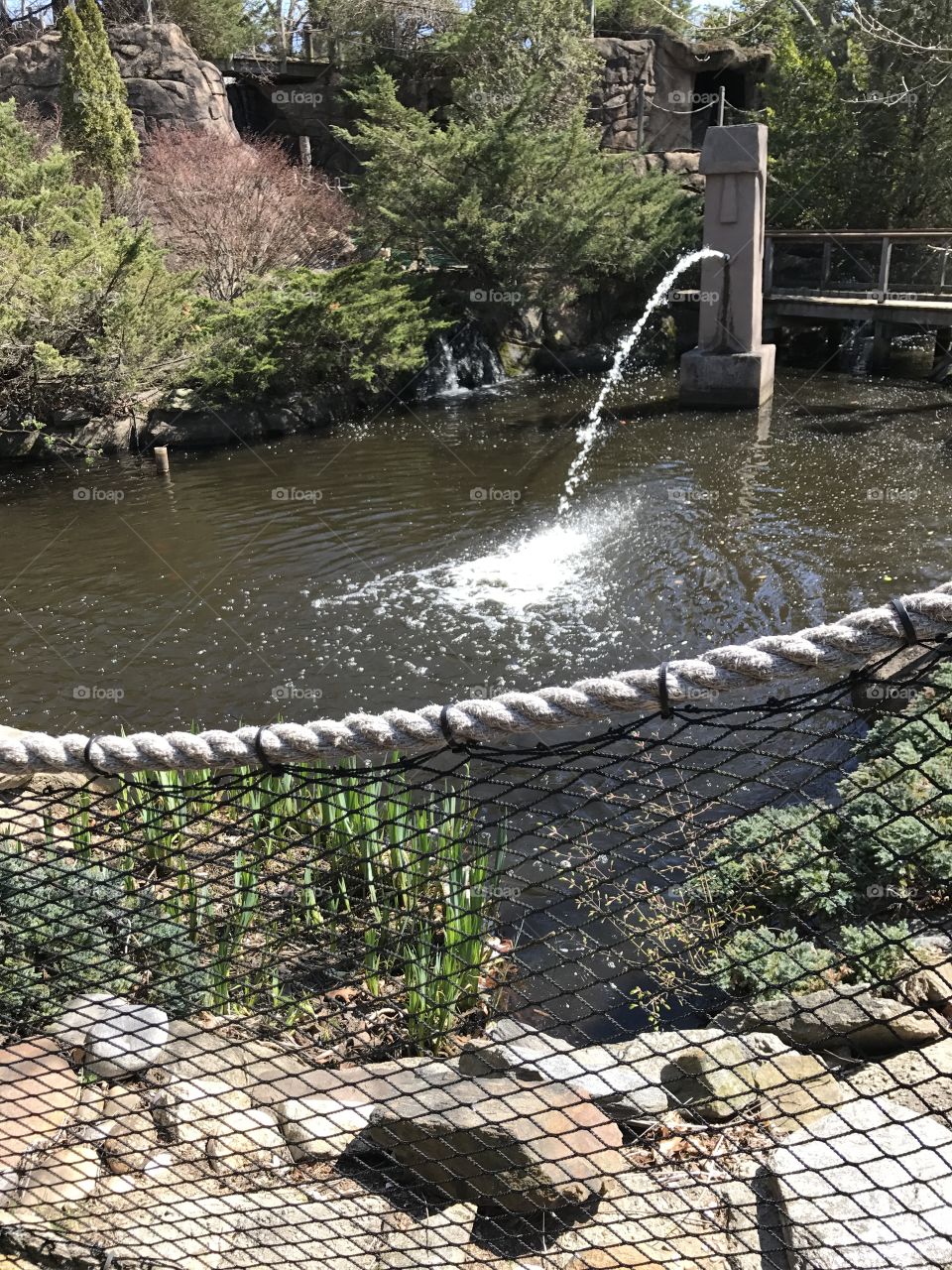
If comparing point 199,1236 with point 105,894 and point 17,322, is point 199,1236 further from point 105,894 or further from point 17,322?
point 17,322

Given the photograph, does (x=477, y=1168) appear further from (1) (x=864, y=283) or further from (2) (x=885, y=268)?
(1) (x=864, y=283)

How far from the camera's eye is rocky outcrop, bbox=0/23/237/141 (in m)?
20.0

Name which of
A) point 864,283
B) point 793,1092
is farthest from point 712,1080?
point 864,283

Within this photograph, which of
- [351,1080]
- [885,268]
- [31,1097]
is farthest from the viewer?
[885,268]

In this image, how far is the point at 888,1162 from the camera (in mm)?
2275

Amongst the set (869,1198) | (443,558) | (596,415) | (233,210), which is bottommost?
(443,558)

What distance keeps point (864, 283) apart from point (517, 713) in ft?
55.6

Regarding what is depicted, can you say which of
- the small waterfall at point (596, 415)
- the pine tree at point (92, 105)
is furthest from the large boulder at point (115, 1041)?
the pine tree at point (92, 105)

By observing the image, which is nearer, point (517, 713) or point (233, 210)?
point (517, 713)

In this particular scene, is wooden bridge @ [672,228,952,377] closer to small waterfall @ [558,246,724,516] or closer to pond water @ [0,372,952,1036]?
small waterfall @ [558,246,724,516]

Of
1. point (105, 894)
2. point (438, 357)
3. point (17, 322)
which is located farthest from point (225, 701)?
point (438, 357)

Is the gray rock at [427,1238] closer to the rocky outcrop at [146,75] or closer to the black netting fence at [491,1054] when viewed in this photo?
the black netting fence at [491,1054]

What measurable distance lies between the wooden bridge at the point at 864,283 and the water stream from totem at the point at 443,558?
238 cm

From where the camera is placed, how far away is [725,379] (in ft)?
45.0
